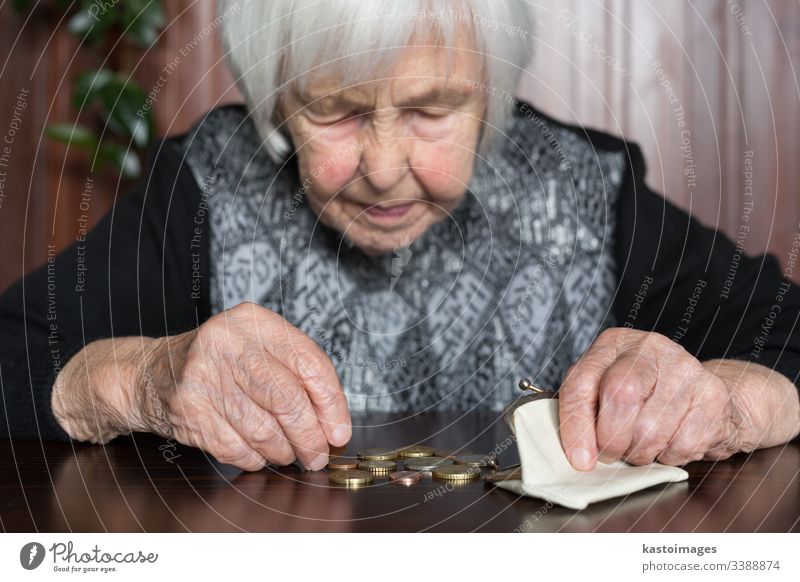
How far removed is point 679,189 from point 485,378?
1218 millimetres

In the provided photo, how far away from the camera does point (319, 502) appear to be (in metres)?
0.62

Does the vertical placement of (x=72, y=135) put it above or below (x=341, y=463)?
above

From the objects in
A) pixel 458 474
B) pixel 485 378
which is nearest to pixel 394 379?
pixel 485 378

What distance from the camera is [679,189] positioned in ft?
7.39

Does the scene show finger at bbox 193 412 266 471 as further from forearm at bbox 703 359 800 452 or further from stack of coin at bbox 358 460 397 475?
forearm at bbox 703 359 800 452

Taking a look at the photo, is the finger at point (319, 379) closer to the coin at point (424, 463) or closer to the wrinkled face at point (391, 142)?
the coin at point (424, 463)

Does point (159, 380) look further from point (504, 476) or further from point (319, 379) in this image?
point (504, 476)

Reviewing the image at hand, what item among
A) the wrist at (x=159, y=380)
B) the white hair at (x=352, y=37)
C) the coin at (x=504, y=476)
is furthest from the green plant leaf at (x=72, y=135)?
the coin at (x=504, y=476)

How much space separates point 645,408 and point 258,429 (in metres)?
0.31

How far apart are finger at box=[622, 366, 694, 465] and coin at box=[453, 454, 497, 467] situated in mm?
111

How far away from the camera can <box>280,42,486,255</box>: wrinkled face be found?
3.28 ft

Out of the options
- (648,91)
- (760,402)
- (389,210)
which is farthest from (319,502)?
(648,91)

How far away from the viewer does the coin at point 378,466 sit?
2.34 ft
